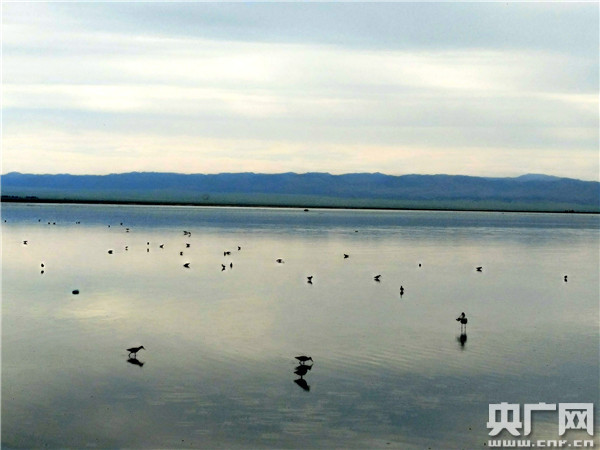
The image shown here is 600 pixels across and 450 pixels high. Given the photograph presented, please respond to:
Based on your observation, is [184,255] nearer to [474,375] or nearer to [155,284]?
[155,284]

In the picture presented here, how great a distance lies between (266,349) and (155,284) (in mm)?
19974

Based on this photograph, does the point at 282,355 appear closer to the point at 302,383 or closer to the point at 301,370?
the point at 301,370

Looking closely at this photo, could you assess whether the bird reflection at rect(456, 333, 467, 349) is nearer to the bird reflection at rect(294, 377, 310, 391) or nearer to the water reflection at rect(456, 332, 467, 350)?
the water reflection at rect(456, 332, 467, 350)

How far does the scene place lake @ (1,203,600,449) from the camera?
60.9 feet

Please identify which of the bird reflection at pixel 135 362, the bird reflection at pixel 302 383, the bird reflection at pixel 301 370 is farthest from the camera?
the bird reflection at pixel 135 362

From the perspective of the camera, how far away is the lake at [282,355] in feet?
60.9

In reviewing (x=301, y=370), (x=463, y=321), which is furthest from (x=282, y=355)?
(x=463, y=321)

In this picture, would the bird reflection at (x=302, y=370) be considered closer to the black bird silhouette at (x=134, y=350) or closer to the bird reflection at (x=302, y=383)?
the bird reflection at (x=302, y=383)

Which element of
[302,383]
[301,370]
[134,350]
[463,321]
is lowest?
[302,383]

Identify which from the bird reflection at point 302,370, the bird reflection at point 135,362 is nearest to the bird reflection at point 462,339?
the bird reflection at point 302,370

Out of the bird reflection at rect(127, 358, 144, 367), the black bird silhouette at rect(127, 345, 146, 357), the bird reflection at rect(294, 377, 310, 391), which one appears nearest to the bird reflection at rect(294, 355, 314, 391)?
the bird reflection at rect(294, 377, 310, 391)

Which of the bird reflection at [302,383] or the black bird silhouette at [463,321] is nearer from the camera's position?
the bird reflection at [302,383]

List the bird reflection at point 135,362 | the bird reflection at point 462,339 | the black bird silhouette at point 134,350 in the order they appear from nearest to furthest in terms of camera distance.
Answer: the bird reflection at point 135,362 → the black bird silhouette at point 134,350 → the bird reflection at point 462,339

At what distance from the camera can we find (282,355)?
25.7 m
